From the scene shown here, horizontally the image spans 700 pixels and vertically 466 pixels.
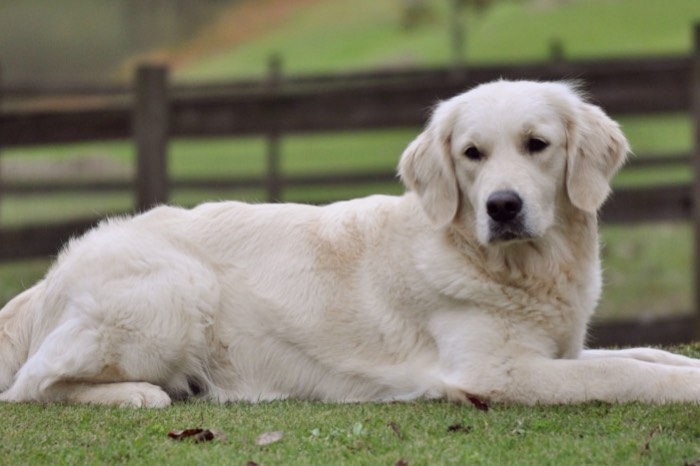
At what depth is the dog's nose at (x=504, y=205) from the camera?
15.0 feet

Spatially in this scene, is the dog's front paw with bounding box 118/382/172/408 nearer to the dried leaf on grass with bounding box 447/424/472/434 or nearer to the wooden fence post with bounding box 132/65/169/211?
the dried leaf on grass with bounding box 447/424/472/434

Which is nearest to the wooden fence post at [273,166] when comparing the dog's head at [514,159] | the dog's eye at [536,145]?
the dog's head at [514,159]

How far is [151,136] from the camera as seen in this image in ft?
27.3

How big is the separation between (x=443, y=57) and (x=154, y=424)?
26.0m

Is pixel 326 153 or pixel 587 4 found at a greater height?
pixel 587 4

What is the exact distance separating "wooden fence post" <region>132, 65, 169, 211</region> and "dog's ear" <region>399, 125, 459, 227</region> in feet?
11.5

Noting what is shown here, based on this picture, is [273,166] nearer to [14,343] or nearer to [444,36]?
[14,343]

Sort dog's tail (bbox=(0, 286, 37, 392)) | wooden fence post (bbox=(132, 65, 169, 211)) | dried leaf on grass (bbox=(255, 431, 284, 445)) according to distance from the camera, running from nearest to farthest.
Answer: dried leaf on grass (bbox=(255, 431, 284, 445))
dog's tail (bbox=(0, 286, 37, 392))
wooden fence post (bbox=(132, 65, 169, 211))

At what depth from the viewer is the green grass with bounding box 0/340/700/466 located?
3.73m

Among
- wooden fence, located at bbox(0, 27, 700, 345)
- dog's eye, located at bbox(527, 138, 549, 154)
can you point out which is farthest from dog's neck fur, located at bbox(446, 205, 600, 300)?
wooden fence, located at bbox(0, 27, 700, 345)

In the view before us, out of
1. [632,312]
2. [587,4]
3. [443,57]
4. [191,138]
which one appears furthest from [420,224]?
[587,4]

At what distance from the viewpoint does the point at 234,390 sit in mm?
5203

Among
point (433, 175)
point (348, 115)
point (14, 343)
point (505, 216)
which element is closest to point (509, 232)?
point (505, 216)

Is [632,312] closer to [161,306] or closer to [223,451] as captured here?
[161,306]
